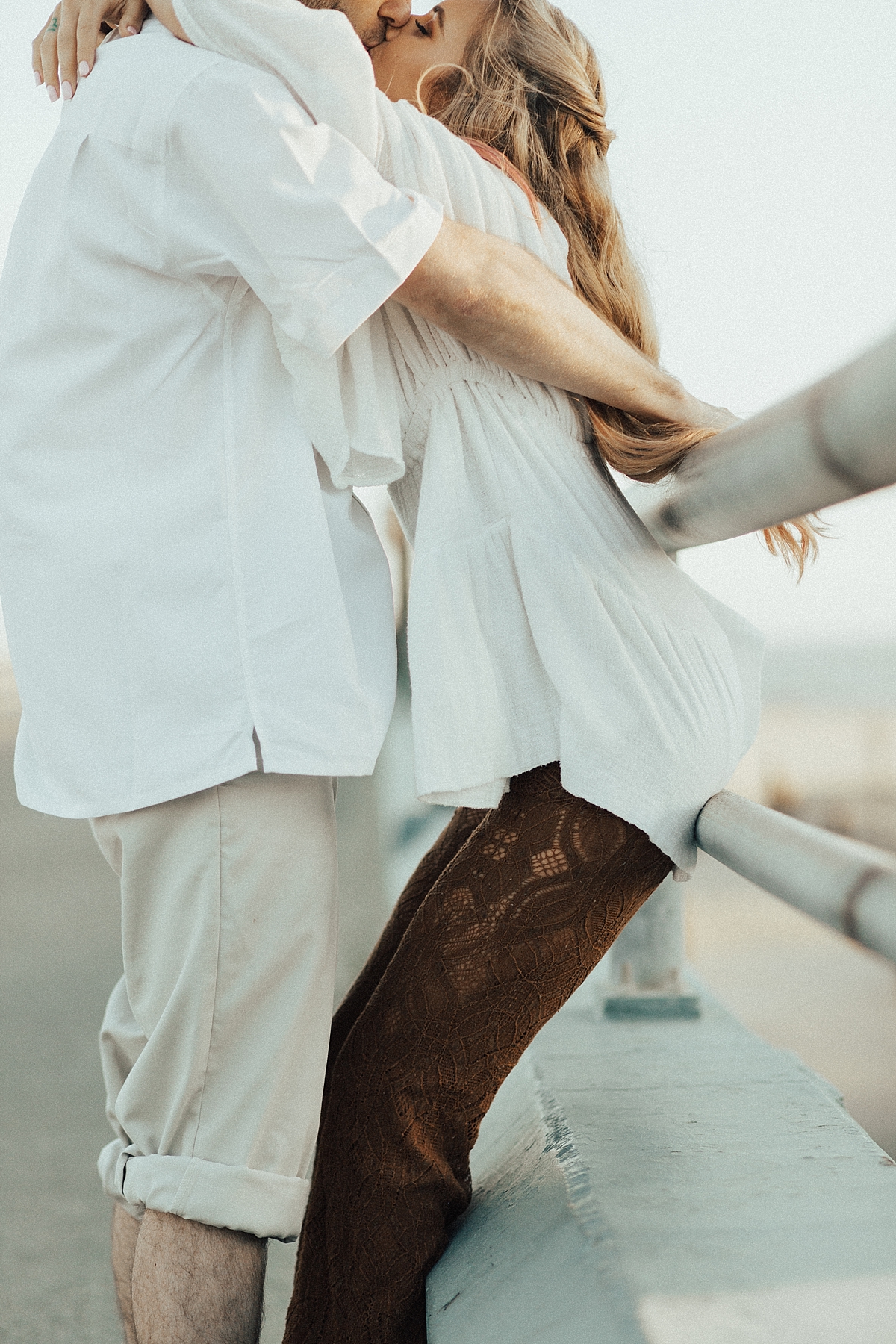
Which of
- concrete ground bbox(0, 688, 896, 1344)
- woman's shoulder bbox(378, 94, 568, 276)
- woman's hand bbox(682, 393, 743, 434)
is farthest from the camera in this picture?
concrete ground bbox(0, 688, 896, 1344)

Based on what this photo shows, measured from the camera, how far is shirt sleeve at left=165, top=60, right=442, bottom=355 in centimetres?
64

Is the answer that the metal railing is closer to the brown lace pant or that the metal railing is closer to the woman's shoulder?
the brown lace pant

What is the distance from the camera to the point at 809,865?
570 mm

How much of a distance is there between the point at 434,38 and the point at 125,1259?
1041 millimetres

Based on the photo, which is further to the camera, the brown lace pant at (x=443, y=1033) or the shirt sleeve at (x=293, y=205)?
the brown lace pant at (x=443, y=1033)

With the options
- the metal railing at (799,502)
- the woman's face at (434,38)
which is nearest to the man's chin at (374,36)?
the woman's face at (434,38)

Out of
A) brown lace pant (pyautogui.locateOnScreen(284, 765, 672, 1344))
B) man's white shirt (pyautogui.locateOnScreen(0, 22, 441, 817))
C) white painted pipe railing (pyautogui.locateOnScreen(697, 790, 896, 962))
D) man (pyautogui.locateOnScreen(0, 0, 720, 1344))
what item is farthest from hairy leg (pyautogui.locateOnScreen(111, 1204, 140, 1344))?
white painted pipe railing (pyautogui.locateOnScreen(697, 790, 896, 962))

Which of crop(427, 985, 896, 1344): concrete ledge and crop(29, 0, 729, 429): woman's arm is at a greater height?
crop(29, 0, 729, 429): woman's arm

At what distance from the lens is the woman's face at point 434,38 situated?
3.14 ft

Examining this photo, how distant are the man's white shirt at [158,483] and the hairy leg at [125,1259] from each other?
307mm

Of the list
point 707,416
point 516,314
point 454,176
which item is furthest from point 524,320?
point 707,416

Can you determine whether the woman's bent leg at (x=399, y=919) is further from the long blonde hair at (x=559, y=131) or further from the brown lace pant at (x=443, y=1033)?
the long blonde hair at (x=559, y=131)

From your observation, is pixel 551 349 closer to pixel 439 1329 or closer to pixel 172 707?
pixel 172 707

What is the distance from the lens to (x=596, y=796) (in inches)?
28.1
